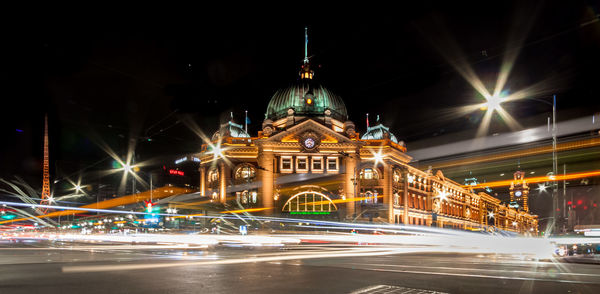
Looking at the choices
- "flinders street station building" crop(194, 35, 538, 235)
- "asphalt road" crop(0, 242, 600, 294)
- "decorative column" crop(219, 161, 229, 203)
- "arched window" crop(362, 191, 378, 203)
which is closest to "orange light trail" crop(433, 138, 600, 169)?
"asphalt road" crop(0, 242, 600, 294)

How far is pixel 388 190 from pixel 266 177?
20.2 m

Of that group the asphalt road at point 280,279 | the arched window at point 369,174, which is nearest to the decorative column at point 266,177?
the arched window at point 369,174

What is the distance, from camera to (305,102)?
89.7m

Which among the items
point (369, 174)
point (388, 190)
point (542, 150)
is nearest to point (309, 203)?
point (369, 174)

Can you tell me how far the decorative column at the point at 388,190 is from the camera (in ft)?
249

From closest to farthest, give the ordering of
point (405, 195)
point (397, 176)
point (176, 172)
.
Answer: point (405, 195), point (397, 176), point (176, 172)

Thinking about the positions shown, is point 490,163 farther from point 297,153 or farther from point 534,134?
point 297,153

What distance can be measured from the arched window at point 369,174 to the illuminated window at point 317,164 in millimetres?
7297

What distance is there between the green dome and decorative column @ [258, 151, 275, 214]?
16.6 meters

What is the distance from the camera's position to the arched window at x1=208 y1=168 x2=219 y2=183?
81.4 m

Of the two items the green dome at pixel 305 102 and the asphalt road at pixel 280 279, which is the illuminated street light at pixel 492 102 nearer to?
the asphalt road at pixel 280 279

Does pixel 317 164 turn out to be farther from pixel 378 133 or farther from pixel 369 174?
pixel 378 133

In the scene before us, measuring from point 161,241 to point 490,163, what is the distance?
36479mm

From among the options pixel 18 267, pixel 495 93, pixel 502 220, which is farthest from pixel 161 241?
pixel 502 220
